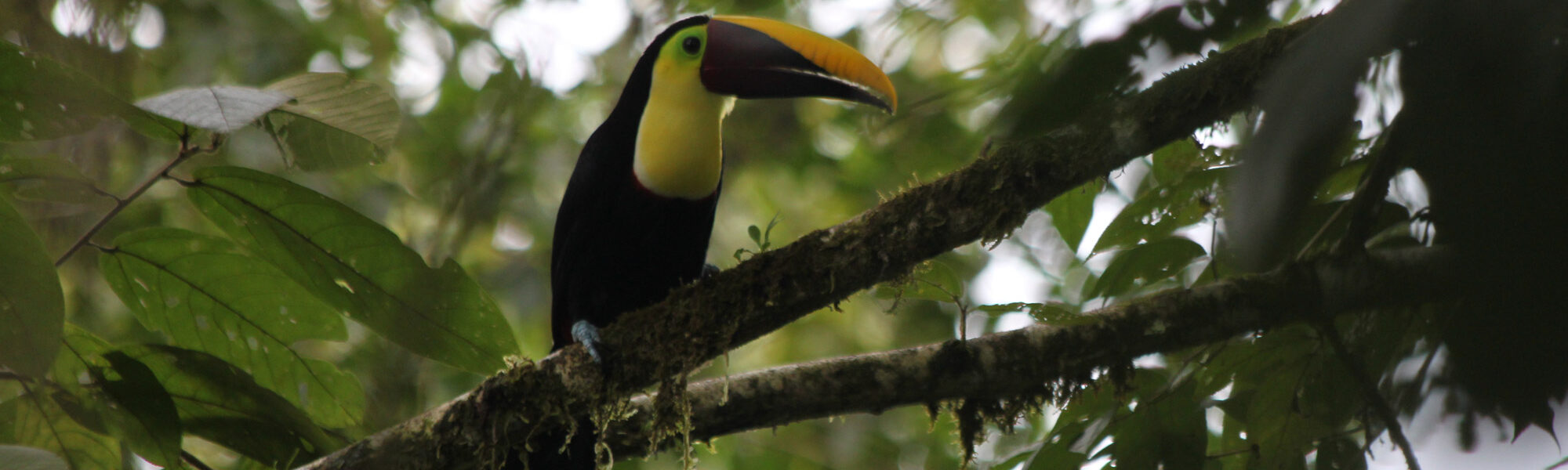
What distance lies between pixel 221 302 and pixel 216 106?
29.1 inches

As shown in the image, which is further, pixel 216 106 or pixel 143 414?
pixel 143 414

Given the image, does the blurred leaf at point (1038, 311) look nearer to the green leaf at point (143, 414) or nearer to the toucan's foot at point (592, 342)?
the toucan's foot at point (592, 342)

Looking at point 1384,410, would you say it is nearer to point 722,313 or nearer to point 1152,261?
point 1152,261

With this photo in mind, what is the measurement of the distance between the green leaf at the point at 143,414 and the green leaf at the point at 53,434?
6cm

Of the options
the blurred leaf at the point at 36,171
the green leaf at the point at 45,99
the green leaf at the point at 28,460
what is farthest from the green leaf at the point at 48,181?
the green leaf at the point at 28,460

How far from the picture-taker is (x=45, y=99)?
4.46 ft

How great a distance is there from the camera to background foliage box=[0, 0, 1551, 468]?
0.58m

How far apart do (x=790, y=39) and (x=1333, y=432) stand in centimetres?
187

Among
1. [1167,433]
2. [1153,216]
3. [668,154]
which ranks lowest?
[1167,433]

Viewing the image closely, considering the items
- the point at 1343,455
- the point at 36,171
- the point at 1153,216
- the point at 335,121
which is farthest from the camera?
the point at 1153,216

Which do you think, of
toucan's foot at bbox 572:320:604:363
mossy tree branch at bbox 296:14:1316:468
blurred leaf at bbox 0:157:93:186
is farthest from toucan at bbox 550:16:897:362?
blurred leaf at bbox 0:157:93:186

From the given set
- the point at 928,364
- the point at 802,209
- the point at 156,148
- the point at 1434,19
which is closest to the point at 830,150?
the point at 802,209

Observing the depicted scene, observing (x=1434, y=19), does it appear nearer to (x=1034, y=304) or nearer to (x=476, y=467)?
(x=1034, y=304)

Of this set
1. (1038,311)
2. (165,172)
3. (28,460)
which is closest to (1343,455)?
(1038,311)
